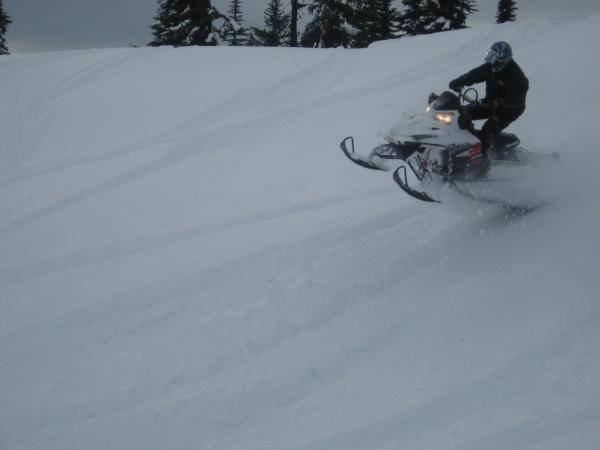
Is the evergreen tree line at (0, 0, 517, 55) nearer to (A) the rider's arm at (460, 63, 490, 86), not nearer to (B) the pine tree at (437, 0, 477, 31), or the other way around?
(B) the pine tree at (437, 0, 477, 31)

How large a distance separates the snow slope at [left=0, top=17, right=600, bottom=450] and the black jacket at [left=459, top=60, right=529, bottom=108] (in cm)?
120

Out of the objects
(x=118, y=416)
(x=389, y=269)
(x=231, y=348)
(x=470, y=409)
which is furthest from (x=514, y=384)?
(x=118, y=416)

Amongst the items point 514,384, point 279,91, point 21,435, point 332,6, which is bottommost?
point 21,435

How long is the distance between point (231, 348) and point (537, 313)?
8.20ft

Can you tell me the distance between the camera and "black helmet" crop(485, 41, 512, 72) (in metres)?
5.34

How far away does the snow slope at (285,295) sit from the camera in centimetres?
307

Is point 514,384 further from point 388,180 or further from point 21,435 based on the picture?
point 388,180

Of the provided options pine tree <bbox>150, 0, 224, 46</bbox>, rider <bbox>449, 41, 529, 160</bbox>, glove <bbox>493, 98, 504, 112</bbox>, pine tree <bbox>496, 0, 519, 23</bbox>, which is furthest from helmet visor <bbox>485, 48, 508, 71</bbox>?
pine tree <bbox>496, 0, 519, 23</bbox>

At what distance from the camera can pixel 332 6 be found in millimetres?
23688

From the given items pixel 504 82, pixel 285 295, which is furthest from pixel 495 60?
pixel 285 295

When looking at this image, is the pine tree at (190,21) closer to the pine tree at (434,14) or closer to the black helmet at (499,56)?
the pine tree at (434,14)

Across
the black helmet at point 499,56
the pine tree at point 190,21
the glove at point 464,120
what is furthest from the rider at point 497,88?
the pine tree at point 190,21

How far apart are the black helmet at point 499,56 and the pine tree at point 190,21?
22.4m

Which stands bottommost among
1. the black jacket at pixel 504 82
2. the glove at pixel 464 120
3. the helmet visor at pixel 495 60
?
the glove at pixel 464 120
